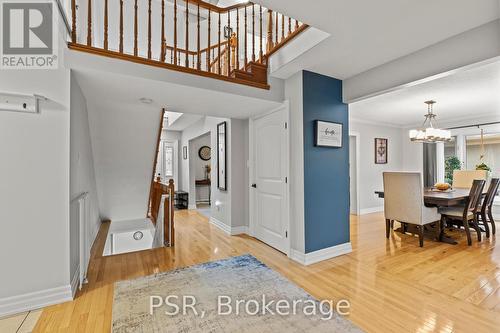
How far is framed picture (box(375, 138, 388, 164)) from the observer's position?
5.99m

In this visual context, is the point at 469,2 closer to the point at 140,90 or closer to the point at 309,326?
the point at 309,326

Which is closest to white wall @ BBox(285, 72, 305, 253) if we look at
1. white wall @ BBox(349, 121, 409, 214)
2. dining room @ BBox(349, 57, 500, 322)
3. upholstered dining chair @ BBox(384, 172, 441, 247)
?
dining room @ BBox(349, 57, 500, 322)

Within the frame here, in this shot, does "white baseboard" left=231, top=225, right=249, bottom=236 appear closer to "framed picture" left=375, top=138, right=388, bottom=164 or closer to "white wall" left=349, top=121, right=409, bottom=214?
"white wall" left=349, top=121, right=409, bottom=214

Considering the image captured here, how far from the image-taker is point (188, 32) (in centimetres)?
382

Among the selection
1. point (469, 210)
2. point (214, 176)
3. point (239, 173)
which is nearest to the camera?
point (469, 210)

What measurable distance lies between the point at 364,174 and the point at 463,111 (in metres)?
2.23

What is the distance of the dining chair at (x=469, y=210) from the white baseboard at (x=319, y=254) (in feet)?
5.94

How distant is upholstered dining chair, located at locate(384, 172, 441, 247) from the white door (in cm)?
182

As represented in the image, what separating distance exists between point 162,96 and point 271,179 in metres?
1.79

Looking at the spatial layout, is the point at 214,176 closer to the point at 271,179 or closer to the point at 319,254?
the point at 271,179

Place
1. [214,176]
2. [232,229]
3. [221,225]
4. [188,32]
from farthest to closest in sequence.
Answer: [214,176]
[221,225]
[232,229]
[188,32]

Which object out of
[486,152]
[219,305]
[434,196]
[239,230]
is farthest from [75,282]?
[486,152]

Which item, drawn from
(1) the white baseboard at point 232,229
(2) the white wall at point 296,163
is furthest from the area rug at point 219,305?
(1) the white baseboard at point 232,229

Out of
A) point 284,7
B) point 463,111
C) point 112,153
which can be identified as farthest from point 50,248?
point 463,111
